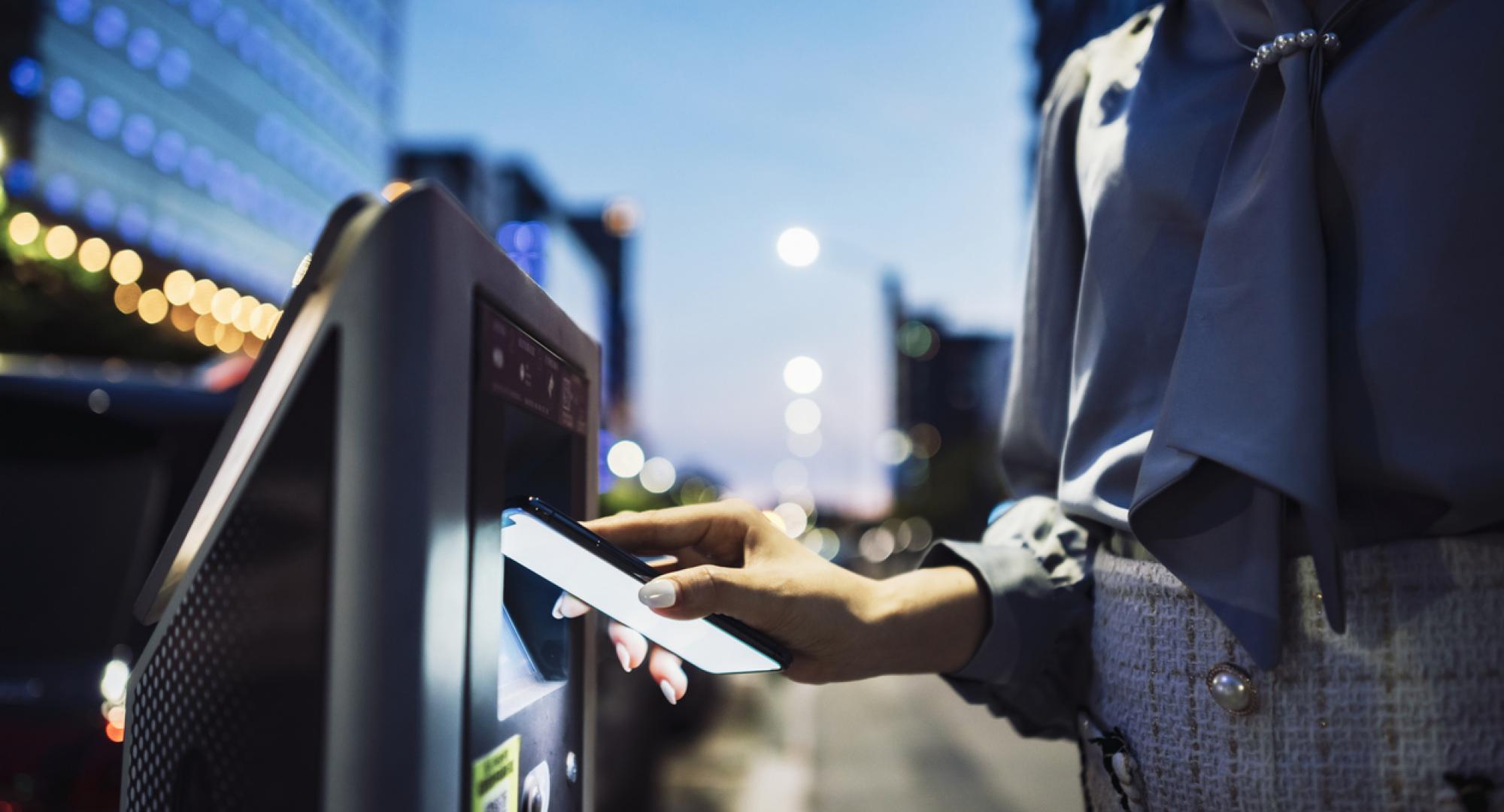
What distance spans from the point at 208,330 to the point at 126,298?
33.3 feet

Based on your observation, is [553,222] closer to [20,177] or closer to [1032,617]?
[20,177]

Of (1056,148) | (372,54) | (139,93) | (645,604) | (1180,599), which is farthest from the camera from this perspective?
(372,54)

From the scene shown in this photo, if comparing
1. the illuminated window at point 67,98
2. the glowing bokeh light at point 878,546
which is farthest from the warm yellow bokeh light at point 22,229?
the illuminated window at point 67,98

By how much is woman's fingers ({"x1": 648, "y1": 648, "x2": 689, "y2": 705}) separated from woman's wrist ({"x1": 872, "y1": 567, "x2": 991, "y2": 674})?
0.25 meters

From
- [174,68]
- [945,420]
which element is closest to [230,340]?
[174,68]

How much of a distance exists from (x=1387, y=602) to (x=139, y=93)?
6605 centimetres

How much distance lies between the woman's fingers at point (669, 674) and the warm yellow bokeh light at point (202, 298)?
39.9 metres

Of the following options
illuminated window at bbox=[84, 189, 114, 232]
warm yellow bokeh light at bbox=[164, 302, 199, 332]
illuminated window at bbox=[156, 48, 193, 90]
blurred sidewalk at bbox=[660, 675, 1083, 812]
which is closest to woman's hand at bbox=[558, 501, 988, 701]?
blurred sidewalk at bbox=[660, 675, 1083, 812]

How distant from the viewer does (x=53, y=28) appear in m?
47.5

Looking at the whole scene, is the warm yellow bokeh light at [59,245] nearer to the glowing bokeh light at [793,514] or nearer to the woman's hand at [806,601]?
the woman's hand at [806,601]

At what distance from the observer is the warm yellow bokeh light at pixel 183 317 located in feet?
106

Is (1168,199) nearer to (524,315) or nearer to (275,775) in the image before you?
(524,315)

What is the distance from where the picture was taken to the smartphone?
0.94m

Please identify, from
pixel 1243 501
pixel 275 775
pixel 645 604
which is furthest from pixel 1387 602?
pixel 275 775
